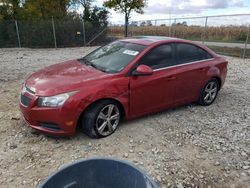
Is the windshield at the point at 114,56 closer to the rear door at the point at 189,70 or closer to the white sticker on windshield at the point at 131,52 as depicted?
the white sticker on windshield at the point at 131,52

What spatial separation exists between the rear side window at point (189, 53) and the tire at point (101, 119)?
5.25 feet

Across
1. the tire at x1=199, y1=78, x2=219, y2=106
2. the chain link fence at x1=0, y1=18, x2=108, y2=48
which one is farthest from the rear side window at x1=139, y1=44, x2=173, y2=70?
the chain link fence at x1=0, y1=18, x2=108, y2=48

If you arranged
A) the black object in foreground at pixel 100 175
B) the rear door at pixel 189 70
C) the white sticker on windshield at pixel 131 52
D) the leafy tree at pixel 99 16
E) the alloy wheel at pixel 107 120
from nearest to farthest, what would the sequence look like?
the black object in foreground at pixel 100 175 → the alloy wheel at pixel 107 120 → the white sticker on windshield at pixel 131 52 → the rear door at pixel 189 70 → the leafy tree at pixel 99 16

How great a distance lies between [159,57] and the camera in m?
3.95

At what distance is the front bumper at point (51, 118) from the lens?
3035 mm

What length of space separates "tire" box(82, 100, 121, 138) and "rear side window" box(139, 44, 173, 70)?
878 mm

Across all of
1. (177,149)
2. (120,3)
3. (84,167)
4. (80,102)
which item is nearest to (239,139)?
(177,149)

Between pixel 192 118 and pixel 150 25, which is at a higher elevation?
pixel 150 25

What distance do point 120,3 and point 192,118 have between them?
13.4 meters

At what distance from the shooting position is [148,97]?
380 centimetres

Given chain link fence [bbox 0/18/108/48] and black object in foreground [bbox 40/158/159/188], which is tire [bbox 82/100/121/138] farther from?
chain link fence [bbox 0/18/108/48]

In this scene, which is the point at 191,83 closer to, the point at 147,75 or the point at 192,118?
the point at 192,118

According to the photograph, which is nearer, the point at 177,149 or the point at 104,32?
the point at 177,149

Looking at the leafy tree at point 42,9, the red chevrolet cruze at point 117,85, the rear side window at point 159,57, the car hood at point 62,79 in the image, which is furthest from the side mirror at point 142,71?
the leafy tree at point 42,9
